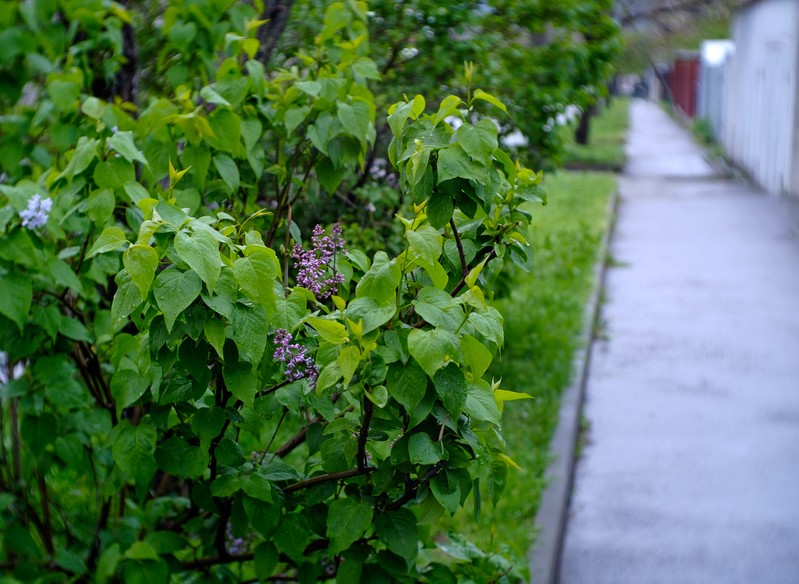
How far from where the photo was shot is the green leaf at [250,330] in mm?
1999

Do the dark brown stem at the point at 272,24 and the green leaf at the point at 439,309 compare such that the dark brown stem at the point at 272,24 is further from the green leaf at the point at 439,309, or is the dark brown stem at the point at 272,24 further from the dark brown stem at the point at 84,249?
the green leaf at the point at 439,309

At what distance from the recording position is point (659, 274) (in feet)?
34.9

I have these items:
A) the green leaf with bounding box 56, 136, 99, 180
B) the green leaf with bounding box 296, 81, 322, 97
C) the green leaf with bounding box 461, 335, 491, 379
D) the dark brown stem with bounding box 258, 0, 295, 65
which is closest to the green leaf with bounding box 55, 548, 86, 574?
the green leaf with bounding box 56, 136, 99, 180

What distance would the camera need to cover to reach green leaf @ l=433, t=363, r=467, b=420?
199 centimetres

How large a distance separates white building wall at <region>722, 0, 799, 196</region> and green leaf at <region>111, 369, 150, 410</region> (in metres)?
13.6

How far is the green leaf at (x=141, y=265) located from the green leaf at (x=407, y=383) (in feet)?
1.55

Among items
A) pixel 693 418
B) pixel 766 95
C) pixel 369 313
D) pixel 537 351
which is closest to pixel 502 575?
pixel 369 313

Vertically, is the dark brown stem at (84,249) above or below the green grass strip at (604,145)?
above

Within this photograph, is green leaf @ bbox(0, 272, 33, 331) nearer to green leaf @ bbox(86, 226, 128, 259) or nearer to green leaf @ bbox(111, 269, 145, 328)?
green leaf @ bbox(86, 226, 128, 259)

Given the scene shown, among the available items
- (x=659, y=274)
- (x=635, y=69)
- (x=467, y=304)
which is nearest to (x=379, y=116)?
(x=467, y=304)

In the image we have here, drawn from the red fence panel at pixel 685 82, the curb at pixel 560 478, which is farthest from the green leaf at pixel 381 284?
the red fence panel at pixel 685 82

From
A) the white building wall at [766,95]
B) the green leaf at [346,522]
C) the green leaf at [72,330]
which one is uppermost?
the green leaf at [72,330]

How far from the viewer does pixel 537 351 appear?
7324 mm

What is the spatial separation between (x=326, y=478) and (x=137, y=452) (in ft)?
1.49
